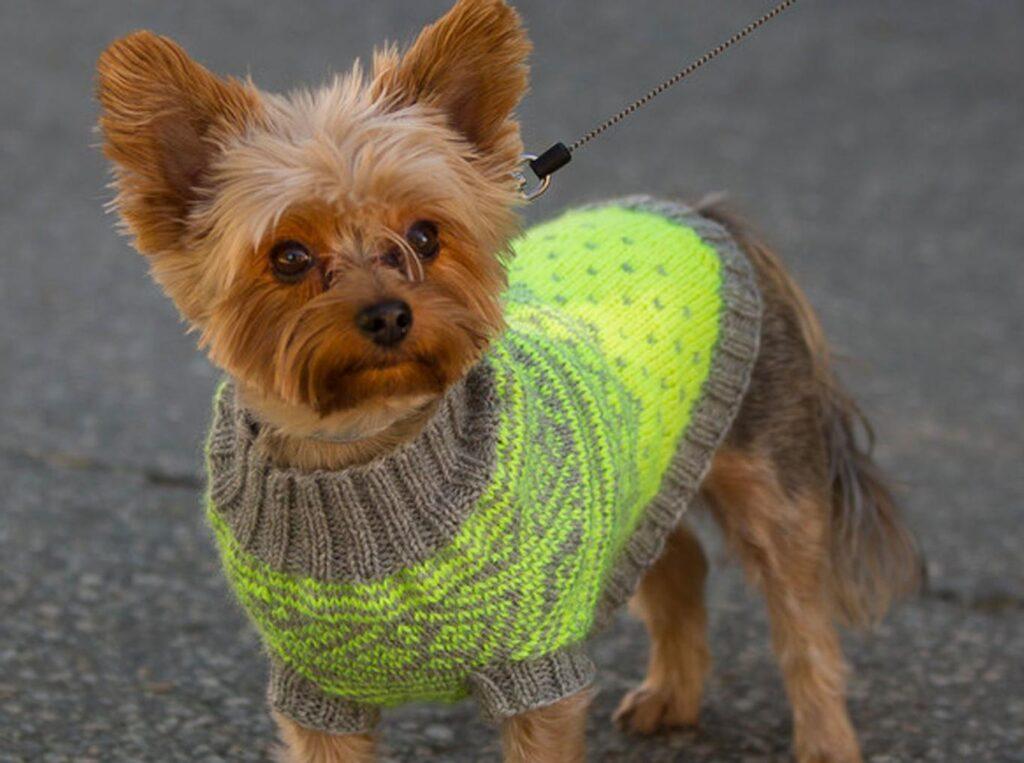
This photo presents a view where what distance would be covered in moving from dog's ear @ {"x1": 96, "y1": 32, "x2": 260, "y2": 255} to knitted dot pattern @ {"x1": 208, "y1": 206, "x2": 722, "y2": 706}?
56 cm

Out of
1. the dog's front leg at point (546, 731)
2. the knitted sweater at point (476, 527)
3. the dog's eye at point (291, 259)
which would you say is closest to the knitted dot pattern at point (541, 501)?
the knitted sweater at point (476, 527)

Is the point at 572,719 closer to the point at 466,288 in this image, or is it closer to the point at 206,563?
the point at 466,288

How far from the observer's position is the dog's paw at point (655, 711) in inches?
174

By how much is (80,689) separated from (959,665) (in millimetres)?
2322

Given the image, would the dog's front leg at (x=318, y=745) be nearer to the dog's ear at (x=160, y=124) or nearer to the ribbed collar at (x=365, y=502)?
the ribbed collar at (x=365, y=502)

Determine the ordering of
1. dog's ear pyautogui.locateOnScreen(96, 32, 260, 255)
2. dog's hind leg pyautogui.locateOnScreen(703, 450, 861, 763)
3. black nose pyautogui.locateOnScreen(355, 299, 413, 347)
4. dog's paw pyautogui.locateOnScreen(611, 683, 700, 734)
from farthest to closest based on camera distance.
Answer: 1. dog's paw pyautogui.locateOnScreen(611, 683, 700, 734)
2. dog's hind leg pyautogui.locateOnScreen(703, 450, 861, 763)
3. dog's ear pyautogui.locateOnScreen(96, 32, 260, 255)
4. black nose pyautogui.locateOnScreen(355, 299, 413, 347)

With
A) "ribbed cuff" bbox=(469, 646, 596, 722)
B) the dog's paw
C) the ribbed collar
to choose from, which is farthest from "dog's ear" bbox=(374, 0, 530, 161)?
the dog's paw

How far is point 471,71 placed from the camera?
3291 millimetres

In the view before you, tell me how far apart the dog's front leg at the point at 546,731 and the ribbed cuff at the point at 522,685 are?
0.03 metres

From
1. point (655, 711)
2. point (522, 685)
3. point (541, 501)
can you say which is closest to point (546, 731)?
point (522, 685)

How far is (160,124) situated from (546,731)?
132cm

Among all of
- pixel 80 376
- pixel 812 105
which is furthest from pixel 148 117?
pixel 812 105

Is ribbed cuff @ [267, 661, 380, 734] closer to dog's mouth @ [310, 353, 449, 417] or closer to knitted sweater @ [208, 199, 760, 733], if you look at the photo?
knitted sweater @ [208, 199, 760, 733]

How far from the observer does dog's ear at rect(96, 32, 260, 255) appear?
3035mm
